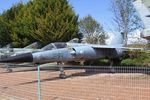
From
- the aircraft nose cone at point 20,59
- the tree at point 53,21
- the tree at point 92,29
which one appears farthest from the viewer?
the tree at point 92,29

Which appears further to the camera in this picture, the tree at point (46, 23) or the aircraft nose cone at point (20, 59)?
the tree at point (46, 23)

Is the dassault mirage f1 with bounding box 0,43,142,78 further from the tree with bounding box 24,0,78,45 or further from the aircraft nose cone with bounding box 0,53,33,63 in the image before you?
the tree with bounding box 24,0,78,45

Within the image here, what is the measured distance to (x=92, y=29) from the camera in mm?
62906

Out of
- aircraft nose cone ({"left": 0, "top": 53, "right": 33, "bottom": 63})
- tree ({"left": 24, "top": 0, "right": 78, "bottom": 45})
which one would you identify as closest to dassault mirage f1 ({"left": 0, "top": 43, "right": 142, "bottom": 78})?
aircraft nose cone ({"left": 0, "top": 53, "right": 33, "bottom": 63})

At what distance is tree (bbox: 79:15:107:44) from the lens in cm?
5934

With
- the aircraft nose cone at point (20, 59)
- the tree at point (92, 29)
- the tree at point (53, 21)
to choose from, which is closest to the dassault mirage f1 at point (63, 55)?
the aircraft nose cone at point (20, 59)

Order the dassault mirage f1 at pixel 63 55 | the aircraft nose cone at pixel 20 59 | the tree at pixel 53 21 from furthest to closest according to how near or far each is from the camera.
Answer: the tree at pixel 53 21, the dassault mirage f1 at pixel 63 55, the aircraft nose cone at pixel 20 59

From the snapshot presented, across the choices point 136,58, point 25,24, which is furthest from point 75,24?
point 136,58

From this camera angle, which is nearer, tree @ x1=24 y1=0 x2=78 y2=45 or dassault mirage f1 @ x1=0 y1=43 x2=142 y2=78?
dassault mirage f1 @ x1=0 y1=43 x2=142 y2=78

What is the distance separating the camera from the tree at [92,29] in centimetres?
5934

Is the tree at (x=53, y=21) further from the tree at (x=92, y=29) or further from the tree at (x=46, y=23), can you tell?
the tree at (x=92, y=29)

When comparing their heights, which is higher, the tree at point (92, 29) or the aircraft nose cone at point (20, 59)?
the tree at point (92, 29)

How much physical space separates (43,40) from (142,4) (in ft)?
68.2

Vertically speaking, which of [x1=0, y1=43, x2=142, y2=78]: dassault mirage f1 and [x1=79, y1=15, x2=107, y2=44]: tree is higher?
[x1=79, y1=15, x2=107, y2=44]: tree
